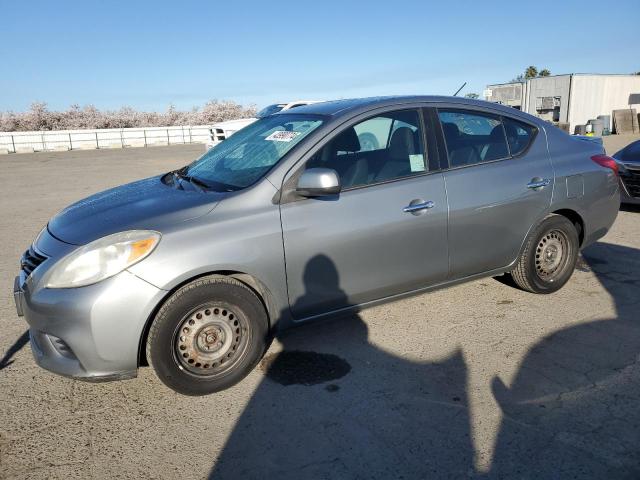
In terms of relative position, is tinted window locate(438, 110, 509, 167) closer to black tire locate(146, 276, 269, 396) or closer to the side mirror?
the side mirror

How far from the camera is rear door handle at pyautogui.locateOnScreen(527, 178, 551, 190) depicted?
13.6 ft

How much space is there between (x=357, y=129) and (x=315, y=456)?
86.9 inches

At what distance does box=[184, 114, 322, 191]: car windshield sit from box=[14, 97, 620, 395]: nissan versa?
2cm

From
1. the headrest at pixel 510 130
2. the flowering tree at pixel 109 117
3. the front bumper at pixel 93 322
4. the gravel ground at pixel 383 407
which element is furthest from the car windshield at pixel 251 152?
the flowering tree at pixel 109 117

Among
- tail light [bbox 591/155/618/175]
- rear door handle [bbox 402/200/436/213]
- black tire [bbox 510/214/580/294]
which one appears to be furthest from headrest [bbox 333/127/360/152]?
tail light [bbox 591/155/618/175]

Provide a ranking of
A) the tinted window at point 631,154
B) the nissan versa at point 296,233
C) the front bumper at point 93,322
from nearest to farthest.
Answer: the front bumper at point 93,322
the nissan versa at point 296,233
the tinted window at point 631,154

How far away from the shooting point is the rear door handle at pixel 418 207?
11.7ft

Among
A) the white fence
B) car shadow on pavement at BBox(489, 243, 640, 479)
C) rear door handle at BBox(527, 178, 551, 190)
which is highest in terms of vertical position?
rear door handle at BBox(527, 178, 551, 190)

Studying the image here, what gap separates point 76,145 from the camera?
29.4 metres

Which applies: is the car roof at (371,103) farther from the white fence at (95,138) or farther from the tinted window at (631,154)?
the white fence at (95,138)

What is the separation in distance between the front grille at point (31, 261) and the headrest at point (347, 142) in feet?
6.42

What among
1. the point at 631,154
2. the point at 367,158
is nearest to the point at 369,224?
the point at 367,158

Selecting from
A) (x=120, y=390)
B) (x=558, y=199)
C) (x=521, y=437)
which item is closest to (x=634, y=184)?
(x=558, y=199)

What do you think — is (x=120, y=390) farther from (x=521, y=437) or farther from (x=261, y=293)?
(x=521, y=437)
